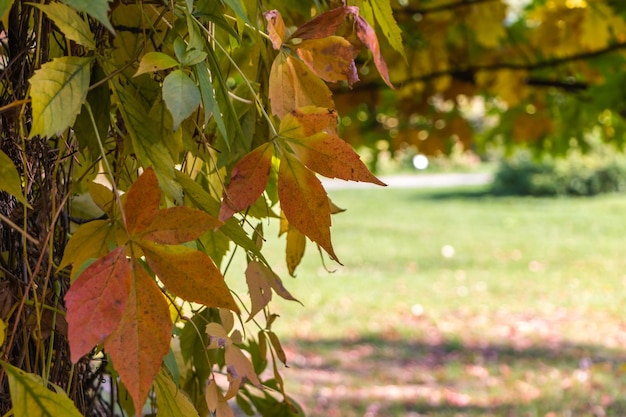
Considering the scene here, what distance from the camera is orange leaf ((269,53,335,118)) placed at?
582 millimetres

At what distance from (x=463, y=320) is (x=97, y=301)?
25.8ft

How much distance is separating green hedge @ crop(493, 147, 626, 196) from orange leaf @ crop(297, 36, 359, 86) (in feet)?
60.0

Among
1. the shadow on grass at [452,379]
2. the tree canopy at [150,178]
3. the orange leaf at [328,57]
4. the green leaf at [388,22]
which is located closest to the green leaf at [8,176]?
the tree canopy at [150,178]

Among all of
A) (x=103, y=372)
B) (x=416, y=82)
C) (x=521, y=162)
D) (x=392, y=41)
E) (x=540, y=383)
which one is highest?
(x=392, y=41)

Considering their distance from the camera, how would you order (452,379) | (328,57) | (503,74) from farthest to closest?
(452,379), (503,74), (328,57)

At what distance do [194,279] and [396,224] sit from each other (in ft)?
47.2

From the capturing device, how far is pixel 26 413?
457 mm

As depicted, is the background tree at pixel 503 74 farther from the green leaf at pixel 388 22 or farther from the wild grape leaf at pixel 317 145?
the wild grape leaf at pixel 317 145

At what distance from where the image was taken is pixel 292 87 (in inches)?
23.4

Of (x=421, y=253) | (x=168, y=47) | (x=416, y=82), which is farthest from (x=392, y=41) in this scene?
(x=421, y=253)

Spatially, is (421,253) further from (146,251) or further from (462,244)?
(146,251)

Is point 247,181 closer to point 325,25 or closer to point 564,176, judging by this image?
point 325,25

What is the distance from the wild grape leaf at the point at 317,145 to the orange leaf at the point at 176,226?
0.10 m

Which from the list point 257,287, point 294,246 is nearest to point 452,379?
point 294,246
